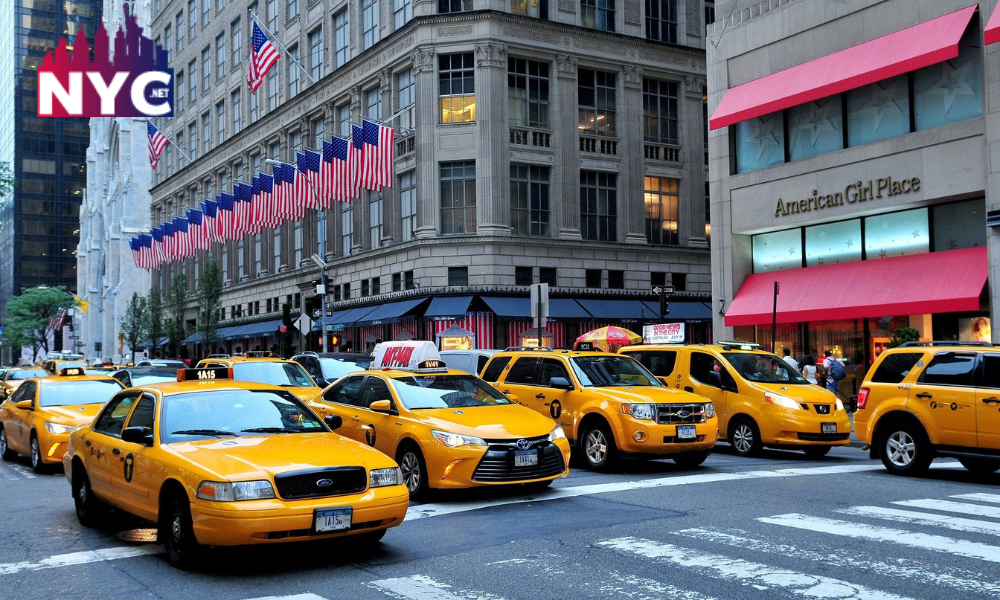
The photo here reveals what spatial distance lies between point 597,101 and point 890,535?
37.0m

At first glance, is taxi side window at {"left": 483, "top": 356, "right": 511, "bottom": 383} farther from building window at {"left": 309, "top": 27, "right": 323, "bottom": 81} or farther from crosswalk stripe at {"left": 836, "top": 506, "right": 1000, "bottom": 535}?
building window at {"left": 309, "top": 27, "right": 323, "bottom": 81}

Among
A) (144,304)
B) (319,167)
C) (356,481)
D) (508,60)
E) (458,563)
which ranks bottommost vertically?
(458,563)

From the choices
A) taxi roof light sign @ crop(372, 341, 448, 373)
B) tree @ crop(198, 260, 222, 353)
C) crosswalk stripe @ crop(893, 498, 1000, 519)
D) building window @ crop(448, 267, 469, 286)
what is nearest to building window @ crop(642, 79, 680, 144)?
building window @ crop(448, 267, 469, 286)

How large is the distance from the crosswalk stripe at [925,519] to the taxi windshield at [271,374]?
1084 centimetres

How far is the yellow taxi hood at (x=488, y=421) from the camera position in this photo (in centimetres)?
1068

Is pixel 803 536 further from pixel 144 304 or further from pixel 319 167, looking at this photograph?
pixel 144 304

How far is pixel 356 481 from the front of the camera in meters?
7.71

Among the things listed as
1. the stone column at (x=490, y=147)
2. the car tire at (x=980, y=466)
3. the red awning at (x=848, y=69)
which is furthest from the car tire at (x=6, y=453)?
the stone column at (x=490, y=147)

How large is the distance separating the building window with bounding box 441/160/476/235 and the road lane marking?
32.3 metres

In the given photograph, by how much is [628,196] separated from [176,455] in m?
37.5

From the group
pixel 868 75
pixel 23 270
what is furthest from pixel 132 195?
pixel 868 75

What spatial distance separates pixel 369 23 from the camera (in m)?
45.6

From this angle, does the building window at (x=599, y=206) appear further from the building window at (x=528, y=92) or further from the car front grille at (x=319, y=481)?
the car front grille at (x=319, y=481)

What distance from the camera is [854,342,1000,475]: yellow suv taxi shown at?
12.3 m
